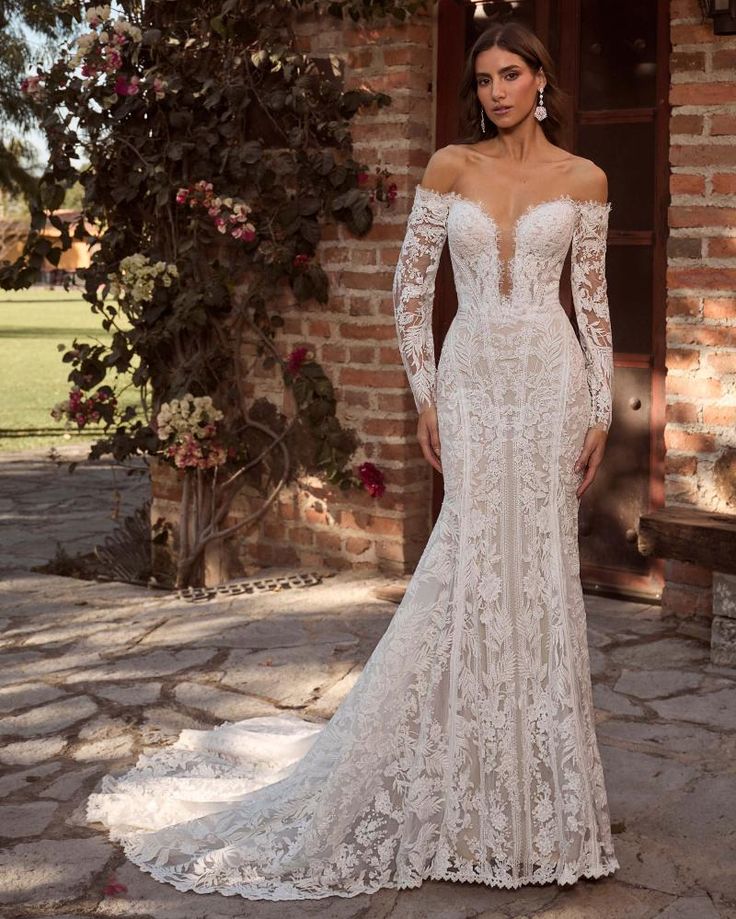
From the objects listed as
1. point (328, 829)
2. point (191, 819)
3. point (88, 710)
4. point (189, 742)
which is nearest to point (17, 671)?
point (88, 710)

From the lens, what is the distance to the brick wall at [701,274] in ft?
16.8

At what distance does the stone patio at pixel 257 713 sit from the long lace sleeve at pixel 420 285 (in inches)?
46.9

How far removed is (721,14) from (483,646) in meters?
2.82

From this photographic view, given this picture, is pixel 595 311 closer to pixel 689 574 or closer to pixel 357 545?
pixel 689 574

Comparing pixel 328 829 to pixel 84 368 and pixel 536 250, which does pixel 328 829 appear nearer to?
pixel 536 250

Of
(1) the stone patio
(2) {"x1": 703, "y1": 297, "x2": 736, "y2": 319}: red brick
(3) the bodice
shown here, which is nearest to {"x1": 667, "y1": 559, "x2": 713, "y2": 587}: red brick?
(1) the stone patio

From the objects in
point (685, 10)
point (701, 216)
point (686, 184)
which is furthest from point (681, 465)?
point (685, 10)

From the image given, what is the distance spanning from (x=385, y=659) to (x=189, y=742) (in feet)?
3.27

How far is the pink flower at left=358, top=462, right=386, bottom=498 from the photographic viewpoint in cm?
599

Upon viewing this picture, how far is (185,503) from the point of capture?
6.65 metres

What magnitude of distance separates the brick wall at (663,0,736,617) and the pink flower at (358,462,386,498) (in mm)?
1266

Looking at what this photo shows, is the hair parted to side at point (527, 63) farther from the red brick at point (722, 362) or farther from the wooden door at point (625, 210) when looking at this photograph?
the wooden door at point (625, 210)

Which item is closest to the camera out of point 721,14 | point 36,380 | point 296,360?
point 721,14

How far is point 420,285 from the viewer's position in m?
3.36
